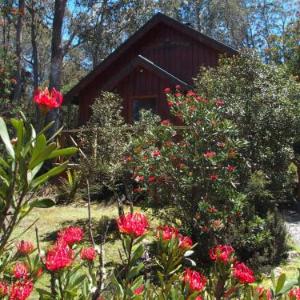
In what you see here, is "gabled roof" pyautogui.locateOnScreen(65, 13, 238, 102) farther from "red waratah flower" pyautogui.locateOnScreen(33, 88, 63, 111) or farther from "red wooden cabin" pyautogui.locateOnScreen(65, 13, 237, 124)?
"red waratah flower" pyautogui.locateOnScreen(33, 88, 63, 111)

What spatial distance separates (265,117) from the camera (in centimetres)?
902

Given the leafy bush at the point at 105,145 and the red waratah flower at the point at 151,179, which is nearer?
the red waratah flower at the point at 151,179

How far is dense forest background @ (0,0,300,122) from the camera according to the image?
21469 mm

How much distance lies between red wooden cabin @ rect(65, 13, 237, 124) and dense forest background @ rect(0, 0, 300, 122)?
1871 millimetres

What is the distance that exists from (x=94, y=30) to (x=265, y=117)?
23.3 meters

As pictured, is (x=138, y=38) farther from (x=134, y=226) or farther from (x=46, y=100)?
(x=134, y=226)

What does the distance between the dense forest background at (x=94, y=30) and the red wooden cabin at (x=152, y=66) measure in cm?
187

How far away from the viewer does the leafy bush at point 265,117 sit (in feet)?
29.2

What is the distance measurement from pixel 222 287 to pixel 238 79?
7.69 metres

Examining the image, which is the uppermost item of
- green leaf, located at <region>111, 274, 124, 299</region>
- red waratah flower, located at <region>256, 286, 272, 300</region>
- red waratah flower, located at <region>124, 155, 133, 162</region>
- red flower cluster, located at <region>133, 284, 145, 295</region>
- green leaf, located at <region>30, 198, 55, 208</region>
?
green leaf, located at <region>30, 198, 55, 208</region>

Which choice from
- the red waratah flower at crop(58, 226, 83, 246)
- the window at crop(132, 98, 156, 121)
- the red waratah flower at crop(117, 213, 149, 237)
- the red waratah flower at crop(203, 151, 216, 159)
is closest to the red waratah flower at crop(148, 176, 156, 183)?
the red waratah flower at crop(203, 151, 216, 159)

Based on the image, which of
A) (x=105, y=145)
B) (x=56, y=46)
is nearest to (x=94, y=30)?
(x=56, y=46)

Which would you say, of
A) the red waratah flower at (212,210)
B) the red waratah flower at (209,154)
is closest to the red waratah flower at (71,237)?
the red waratah flower at (209,154)

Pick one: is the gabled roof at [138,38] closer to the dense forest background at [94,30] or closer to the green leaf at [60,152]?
the dense forest background at [94,30]
